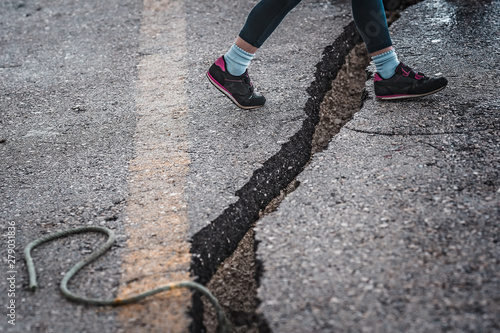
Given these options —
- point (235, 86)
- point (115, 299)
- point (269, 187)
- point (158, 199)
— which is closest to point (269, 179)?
point (269, 187)

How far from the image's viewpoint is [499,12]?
156 inches

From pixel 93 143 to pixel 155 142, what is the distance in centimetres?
35

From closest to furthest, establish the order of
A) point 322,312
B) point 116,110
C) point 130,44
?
point 322,312, point 116,110, point 130,44

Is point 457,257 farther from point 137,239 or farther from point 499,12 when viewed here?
point 499,12

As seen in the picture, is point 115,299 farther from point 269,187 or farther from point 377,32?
point 377,32

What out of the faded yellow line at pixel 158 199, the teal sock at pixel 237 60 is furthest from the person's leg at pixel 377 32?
the faded yellow line at pixel 158 199

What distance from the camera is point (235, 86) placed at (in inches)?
117

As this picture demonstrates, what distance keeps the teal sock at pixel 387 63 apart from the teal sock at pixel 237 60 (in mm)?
701

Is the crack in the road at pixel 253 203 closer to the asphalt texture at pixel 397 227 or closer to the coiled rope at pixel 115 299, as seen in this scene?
the coiled rope at pixel 115 299

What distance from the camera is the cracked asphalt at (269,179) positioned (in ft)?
5.74

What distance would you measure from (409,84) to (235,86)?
95 cm

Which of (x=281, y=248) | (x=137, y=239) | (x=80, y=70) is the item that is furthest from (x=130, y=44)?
(x=281, y=248)

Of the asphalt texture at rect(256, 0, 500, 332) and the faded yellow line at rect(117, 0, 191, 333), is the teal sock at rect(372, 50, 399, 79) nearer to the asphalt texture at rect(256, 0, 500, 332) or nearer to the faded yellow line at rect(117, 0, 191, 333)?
the asphalt texture at rect(256, 0, 500, 332)

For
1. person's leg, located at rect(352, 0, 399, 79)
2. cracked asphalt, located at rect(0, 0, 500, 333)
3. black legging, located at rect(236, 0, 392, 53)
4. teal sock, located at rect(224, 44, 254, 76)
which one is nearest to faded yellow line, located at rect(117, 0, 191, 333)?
cracked asphalt, located at rect(0, 0, 500, 333)
